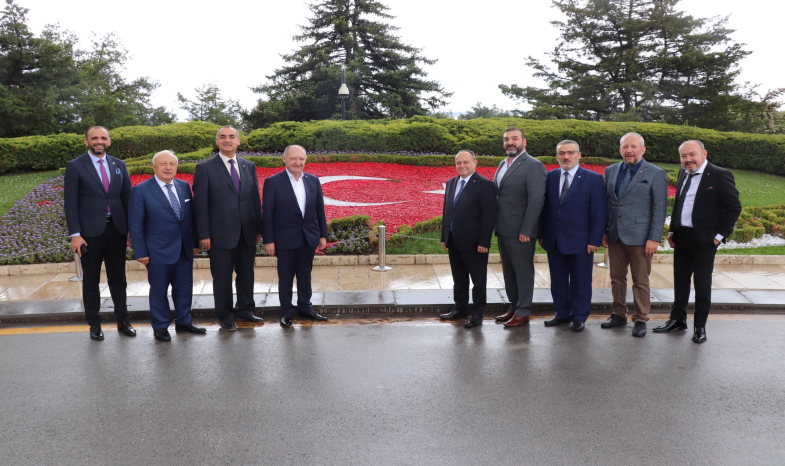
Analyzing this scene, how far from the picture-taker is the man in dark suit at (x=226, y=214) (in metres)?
5.67

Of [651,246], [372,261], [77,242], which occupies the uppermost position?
[77,242]

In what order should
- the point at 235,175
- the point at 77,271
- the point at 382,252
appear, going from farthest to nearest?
the point at 382,252, the point at 77,271, the point at 235,175

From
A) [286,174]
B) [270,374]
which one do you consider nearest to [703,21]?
[286,174]

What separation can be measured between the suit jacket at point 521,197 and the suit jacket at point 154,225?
321cm

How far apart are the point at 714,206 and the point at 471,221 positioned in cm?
228

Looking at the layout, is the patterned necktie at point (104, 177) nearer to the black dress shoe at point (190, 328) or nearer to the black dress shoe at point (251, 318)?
the black dress shoe at point (190, 328)

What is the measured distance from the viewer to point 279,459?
337cm

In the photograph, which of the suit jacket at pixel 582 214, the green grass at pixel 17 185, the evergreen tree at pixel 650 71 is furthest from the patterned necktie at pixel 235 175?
the evergreen tree at pixel 650 71

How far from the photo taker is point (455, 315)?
20.4 feet

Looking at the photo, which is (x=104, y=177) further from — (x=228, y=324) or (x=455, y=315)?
(x=455, y=315)

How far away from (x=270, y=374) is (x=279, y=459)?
4.33 ft

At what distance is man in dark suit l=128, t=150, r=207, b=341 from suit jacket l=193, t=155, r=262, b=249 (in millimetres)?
166

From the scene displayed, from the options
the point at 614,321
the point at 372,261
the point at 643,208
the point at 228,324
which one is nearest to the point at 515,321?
the point at 614,321

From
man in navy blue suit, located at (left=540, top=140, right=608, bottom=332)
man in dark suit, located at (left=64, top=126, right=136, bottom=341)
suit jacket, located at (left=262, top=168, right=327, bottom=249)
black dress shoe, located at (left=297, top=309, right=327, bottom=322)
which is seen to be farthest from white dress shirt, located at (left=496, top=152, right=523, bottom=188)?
man in dark suit, located at (left=64, top=126, right=136, bottom=341)
